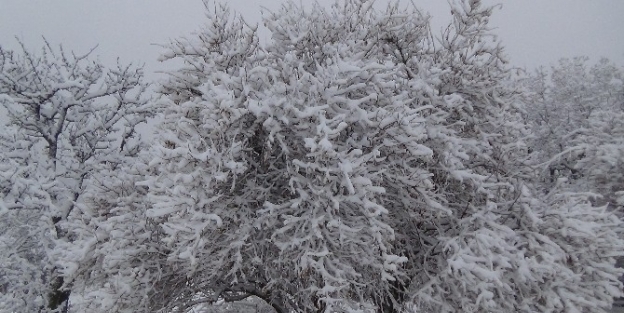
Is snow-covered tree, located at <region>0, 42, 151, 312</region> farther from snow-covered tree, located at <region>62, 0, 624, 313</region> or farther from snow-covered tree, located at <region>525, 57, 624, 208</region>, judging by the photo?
snow-covered tree, located at <region>525, 57, 624, 208</region>

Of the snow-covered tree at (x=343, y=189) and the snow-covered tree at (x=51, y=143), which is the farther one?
the snow-covered tree at (x=51, y=143)

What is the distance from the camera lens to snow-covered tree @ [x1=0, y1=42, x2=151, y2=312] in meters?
12.0

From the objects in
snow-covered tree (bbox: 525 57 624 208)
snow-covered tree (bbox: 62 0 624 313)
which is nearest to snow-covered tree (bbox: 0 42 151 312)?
snow-covered tree (bbox: 62 0 624 313)

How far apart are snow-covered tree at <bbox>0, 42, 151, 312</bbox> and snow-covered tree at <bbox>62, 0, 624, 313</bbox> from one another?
3.56 metres

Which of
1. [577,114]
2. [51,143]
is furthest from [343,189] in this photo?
[577,114]

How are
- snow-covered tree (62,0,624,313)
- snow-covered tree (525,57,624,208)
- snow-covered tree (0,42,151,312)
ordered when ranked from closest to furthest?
1. snow-covered tree (62,0,624,313)
2. snow-covered tree (0,42,151,312)
3. snow-covered tree (525,57,624,208)

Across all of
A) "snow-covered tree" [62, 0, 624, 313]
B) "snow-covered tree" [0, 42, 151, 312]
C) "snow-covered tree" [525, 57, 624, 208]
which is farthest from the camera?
"snow-covered tree" [525, 57, 624, 208]

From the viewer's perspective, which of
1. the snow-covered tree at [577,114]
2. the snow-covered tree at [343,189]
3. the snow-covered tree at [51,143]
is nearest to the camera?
the snow-covered tree at [343,189]

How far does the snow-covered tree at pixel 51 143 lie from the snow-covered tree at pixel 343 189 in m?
3.56

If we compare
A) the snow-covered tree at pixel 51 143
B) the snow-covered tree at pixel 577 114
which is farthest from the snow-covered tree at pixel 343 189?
the snow-covered tree at pixel 577 114

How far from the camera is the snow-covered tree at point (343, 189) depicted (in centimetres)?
723

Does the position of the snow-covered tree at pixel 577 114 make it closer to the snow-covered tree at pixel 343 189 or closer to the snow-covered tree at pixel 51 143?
the snow-covered tree at pixel 343 189

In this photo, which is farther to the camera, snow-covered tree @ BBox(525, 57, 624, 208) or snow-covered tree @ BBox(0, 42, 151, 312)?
snow-covered tree @ BBox(525, 57, 624, 208)

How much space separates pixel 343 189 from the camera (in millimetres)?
7410
